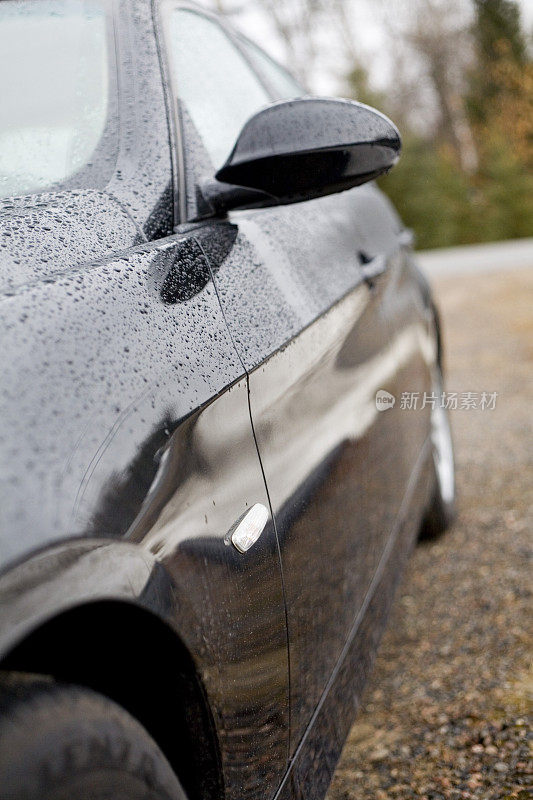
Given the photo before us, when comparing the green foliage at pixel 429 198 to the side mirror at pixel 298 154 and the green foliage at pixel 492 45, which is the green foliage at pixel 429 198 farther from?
the side mirror at pixel 298 154

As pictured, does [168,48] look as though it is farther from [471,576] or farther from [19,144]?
[471,576]

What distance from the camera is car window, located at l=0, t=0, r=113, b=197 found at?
152 centimetres

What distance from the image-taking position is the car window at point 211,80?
1.79 metres

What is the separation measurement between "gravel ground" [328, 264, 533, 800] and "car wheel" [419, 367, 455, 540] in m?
0.08

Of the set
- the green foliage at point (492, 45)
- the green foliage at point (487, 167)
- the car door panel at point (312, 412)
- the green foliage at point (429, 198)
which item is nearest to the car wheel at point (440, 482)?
the car door panel at point (312, 412)

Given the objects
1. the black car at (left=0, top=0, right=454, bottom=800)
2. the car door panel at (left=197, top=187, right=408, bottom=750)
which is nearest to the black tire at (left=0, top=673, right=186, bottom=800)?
the black car at (left=0, top=0, right=454, bottom=800)

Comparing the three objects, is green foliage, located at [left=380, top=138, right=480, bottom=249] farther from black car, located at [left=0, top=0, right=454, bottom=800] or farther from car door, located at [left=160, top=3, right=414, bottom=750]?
black car, located at [left=0, top=0, right=454, bottom=800]

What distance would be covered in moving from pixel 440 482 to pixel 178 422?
2.33 metres

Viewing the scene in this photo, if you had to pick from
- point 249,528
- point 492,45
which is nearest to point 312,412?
point 249,528

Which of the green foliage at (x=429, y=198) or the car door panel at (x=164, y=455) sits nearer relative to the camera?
the car door panel at (x=164, y=455)

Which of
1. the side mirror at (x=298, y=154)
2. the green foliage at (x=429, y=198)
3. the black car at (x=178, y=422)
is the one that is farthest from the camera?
the green foliage at (x=429, y=198)

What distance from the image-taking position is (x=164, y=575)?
1.00 metres

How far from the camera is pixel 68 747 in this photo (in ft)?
2.62

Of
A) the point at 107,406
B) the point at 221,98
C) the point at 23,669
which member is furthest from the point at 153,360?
the point at 221,98
